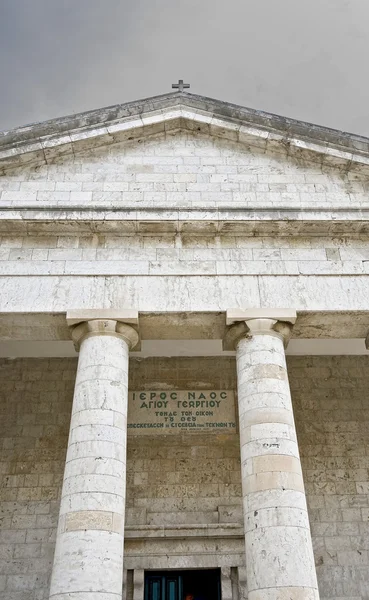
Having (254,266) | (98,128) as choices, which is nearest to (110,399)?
(254,266)

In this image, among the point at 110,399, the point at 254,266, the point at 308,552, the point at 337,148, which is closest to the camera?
the point at 308,552

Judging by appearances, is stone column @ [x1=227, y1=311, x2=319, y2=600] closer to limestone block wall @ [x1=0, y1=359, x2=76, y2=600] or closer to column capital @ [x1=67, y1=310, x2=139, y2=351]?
column capital @ [x1=67, y1=310, x2=139, y2=351]

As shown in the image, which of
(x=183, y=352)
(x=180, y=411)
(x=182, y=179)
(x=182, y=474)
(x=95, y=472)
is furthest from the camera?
(x=183, y=352)

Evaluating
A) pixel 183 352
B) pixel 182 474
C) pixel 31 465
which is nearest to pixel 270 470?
pixel 182 474

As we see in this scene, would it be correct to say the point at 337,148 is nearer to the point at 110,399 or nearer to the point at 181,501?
the point at 110,399

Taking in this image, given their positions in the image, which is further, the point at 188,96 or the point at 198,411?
the point at 198,411

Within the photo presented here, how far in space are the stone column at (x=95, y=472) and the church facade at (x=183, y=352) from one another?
3 centimetres

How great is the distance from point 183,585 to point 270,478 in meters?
4.21

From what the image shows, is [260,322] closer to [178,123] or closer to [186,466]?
[186,466]

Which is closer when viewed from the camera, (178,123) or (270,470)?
(270,470)

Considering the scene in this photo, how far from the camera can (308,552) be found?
7.69 metres

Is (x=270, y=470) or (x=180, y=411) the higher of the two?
(x=180, y=411)

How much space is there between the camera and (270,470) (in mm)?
8164

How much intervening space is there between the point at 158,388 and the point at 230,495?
2.72 m
